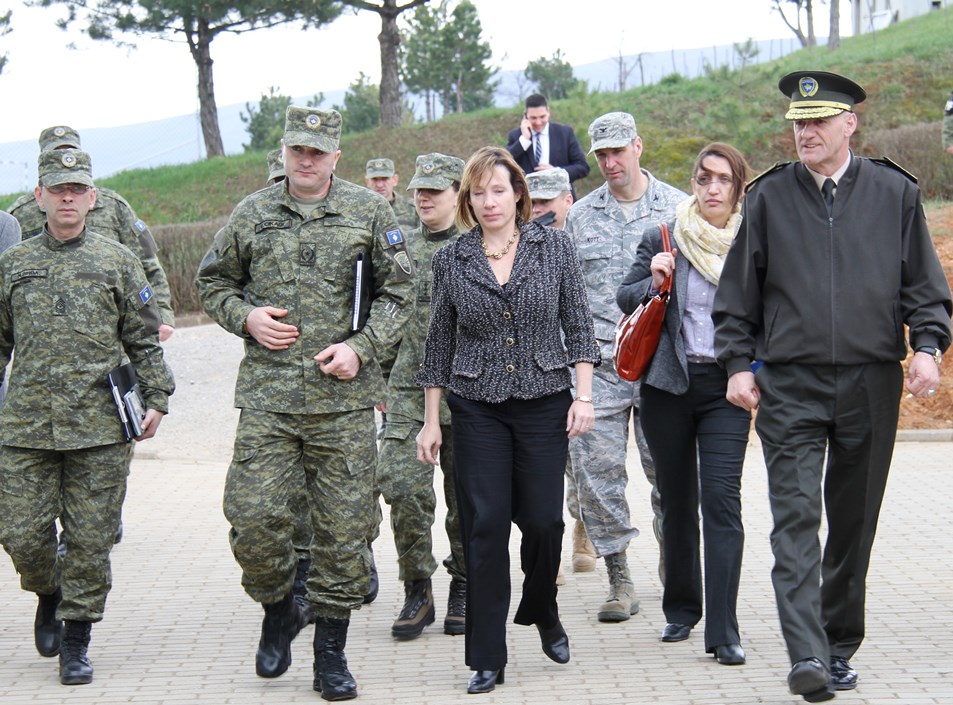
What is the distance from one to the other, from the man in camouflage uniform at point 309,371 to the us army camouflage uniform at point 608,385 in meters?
1.42

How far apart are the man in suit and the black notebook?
6582 mm

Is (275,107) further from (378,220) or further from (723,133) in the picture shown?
(378,220)

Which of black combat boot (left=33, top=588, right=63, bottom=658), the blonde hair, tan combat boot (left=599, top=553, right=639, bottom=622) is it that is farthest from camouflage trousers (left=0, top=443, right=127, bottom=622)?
tan combat boot (left=599, top=553, right=639, bottom=622)

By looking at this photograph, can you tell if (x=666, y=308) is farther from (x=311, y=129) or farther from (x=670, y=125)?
(x=670, y=125)

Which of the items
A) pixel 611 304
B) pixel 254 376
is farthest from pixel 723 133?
pixel 254 376

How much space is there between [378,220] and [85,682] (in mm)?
2242

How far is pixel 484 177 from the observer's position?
569 cm

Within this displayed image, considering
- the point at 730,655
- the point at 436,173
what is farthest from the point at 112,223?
the point at 730,655

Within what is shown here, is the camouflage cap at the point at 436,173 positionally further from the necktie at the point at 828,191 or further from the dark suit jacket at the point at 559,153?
the dark suit jacket at the point at 559,153

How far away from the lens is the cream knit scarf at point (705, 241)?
605 centimetres

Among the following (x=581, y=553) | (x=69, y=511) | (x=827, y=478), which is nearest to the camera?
(x=827, y=478)

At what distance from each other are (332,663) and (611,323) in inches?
92.8

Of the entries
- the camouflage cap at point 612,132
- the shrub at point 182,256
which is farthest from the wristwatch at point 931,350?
the shrub at point 182,256

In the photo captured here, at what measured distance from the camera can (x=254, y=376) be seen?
18.7 feet
